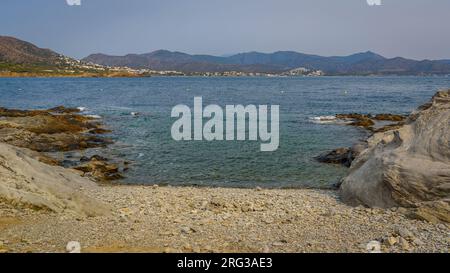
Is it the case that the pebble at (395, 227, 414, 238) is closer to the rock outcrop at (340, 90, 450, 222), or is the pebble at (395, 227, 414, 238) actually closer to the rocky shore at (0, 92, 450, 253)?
the rocky shore at (0, 92, 450, 253)

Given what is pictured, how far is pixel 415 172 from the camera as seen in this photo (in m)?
13.3

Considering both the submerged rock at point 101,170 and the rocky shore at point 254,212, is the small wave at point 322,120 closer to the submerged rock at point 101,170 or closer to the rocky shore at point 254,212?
the submerged rock at point 101,170

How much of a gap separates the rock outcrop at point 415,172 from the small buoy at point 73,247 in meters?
9.00

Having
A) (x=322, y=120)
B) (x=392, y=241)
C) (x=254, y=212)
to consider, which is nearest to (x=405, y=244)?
(x=392, y=241)

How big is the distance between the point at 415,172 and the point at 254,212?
5.17 m

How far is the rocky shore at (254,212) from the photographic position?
32.0 feet

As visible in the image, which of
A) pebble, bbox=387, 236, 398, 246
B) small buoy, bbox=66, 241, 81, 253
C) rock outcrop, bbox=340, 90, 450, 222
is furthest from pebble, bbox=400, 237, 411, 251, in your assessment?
small buoy, bbox=66, 241, 81, 253

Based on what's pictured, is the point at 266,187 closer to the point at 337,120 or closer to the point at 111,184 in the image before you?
the point at 111,184

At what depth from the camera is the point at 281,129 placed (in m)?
41.3

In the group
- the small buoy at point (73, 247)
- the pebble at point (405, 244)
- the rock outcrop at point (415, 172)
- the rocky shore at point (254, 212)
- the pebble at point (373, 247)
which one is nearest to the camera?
the small buoy at point (73, 247)

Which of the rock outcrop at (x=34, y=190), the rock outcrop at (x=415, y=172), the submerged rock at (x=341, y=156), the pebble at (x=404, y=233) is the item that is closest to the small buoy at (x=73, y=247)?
the rock outcrop at (x=34, y=190)

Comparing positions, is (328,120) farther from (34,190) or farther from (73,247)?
(73,247)

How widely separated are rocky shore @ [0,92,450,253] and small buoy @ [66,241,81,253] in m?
0.06
